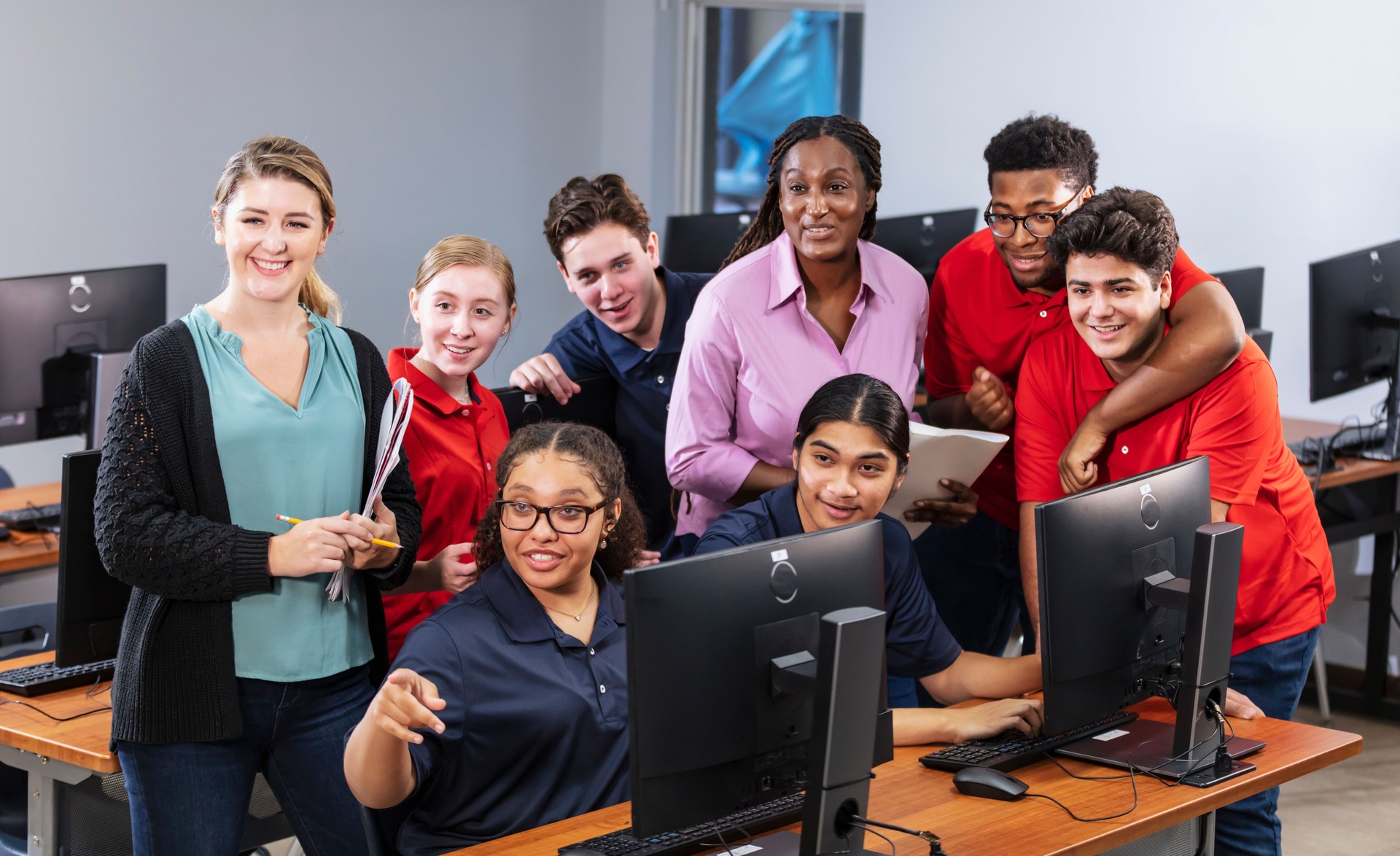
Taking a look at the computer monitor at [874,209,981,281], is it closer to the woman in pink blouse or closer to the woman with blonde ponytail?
the woman in pink blouse

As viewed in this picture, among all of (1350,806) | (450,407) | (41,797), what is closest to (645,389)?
(450,407)

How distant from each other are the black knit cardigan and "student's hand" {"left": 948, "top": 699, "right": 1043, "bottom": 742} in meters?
1.08

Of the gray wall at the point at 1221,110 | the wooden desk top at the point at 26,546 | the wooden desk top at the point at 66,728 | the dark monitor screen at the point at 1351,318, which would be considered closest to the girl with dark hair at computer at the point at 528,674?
the wooden desk top at the point at 66,728

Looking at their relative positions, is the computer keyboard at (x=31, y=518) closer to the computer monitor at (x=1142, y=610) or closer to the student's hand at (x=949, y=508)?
the student's hand at (x=949, y=508)

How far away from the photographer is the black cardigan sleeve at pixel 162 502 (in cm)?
183

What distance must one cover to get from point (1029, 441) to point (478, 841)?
1.19 meters

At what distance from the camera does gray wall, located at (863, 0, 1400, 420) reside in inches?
178

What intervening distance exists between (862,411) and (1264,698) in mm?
874

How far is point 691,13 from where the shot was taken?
22.7ft

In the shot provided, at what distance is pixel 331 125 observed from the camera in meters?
5.93

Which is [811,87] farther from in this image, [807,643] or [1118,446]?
[807,643]

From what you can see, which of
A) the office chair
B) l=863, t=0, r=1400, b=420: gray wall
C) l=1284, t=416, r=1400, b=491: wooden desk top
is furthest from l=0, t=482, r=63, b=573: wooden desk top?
l=863, t=0, r=1400, b=420: gray wall

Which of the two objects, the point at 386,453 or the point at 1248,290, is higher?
the point at 1248,290

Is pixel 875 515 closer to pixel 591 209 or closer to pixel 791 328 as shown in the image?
A: pixel 791 328
